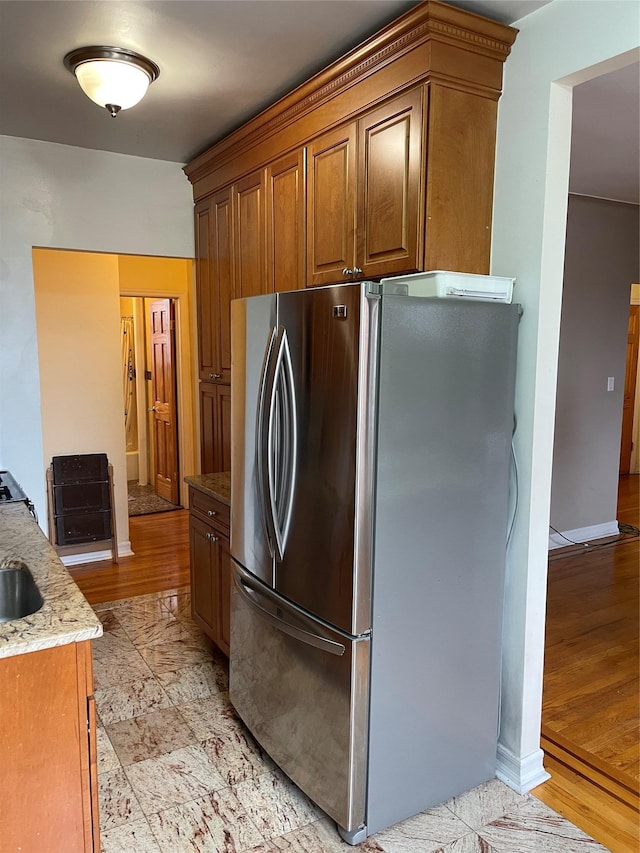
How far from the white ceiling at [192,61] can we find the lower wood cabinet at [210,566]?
1.77 meters

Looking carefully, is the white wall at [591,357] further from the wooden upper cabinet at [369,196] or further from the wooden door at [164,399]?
the wooden door at [164,399]

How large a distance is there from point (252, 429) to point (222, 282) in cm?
144

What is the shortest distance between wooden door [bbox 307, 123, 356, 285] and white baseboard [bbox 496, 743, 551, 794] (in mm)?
1822

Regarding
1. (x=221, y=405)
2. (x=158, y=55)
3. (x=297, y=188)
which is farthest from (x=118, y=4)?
(x=221, y=405)

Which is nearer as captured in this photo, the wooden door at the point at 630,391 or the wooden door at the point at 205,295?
the wooden door at the point at 205,295

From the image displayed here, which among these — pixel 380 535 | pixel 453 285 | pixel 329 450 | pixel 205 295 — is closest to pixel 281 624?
pixel 380 535

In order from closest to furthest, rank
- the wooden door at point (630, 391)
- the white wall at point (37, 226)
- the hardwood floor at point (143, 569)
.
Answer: the white wall at point (37, 226) → the hardwood floor at point (143, 569) → the wooden door at point (630, 391)

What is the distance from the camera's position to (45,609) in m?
1.47

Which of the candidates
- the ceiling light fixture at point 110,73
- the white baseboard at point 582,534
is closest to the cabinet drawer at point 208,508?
the ceiling light fixture at point 110,73

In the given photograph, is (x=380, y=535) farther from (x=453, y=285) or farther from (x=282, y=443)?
(x=453, y=285)

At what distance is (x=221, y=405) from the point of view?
3463 millimetres

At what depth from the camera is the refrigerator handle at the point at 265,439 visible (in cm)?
208

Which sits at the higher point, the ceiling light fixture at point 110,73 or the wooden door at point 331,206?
the ceiling light fixture at point 110,73

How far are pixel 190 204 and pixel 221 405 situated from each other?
4.10 feet
